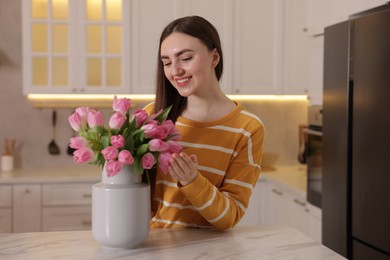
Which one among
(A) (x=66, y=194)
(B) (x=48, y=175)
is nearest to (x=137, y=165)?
(A) (x=66, y=194)

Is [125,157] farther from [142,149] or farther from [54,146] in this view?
[54,146]

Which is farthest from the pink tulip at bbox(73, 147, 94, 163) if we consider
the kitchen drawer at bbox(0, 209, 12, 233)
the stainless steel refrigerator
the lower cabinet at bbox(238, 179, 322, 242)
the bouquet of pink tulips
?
the kitchen drawer at bbox(0, 209, 12, 233)

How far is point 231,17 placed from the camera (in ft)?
12.8

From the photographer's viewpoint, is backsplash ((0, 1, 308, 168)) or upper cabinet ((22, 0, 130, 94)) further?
backsplash ((0, 1, 308, 168))

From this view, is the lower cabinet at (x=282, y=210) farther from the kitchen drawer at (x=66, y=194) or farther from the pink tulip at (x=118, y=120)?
the pink tulip at (x=118, y=120)

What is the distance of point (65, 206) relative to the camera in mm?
3613

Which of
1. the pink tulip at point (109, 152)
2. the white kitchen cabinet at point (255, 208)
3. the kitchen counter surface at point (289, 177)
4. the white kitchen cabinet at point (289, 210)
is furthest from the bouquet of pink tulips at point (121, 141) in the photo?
the white kitchen cabinet at point (255, 208)

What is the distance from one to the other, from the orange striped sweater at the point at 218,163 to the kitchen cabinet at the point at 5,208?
2233mm

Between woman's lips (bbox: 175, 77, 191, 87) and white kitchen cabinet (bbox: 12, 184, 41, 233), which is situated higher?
woman's lips (bbox: 175, 77, 191, 87)

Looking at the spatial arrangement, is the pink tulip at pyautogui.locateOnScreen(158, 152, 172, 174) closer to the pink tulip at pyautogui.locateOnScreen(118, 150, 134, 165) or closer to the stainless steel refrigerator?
the pink tulip at pyautogui.locateOnScreen(118, 150, 134, 165)

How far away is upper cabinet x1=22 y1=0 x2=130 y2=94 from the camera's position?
375cm

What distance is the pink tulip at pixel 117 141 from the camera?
4.02 feet

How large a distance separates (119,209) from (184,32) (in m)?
0.49

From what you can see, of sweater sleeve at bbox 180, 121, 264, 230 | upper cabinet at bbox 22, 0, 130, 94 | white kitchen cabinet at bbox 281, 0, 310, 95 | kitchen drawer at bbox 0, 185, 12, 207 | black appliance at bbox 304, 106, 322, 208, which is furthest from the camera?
white kitchen cabinet at bbox 281, 0, 310, 95
